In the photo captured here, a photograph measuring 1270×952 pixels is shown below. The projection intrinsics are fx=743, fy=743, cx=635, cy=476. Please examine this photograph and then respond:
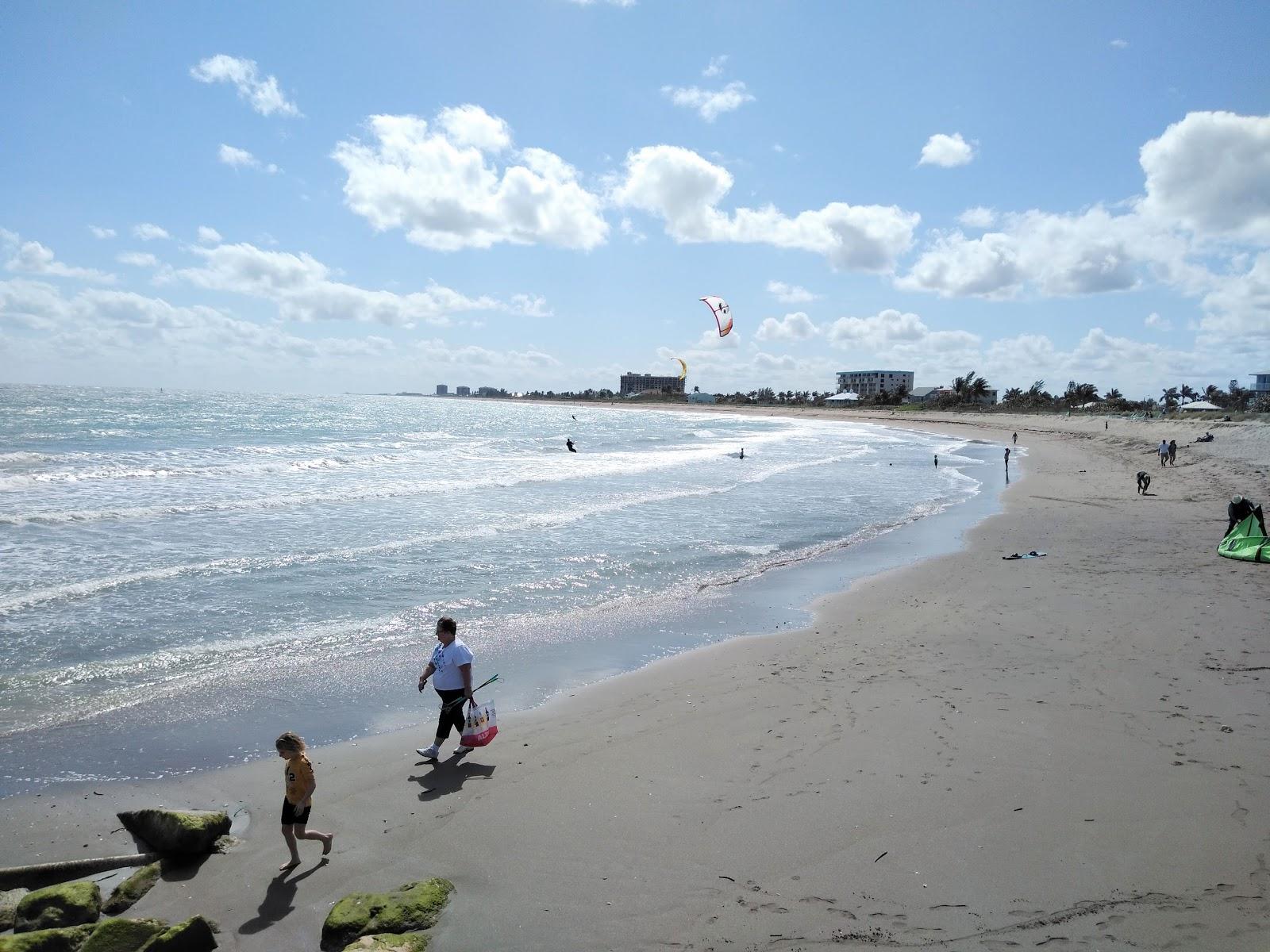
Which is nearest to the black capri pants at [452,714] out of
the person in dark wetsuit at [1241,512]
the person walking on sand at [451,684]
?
the person walking on sand at [451,684]

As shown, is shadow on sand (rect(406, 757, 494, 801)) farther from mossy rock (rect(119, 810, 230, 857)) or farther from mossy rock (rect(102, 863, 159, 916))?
mossy rock (rect(102, 863, 159, 916))

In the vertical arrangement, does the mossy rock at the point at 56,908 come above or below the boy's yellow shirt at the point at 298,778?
below

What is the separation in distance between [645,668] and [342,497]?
17.6 meters

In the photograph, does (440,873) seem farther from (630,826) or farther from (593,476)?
(593,476)

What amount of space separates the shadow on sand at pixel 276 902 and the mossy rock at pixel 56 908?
2.80ft

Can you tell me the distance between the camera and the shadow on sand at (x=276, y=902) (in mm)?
4418

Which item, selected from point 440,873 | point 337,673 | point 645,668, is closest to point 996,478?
point 645,668

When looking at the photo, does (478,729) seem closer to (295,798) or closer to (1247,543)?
(295,798)

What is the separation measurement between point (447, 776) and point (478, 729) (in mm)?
446

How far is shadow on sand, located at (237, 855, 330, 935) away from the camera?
14.5 ft

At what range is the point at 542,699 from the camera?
801 cm

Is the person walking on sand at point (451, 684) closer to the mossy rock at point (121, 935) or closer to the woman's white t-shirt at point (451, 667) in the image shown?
the woman's white t-shirt at point (451, 667)

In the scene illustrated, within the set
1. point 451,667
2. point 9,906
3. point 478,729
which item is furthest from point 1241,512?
point 9,906

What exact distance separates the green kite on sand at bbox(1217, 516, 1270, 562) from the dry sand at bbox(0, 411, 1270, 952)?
158 inches
